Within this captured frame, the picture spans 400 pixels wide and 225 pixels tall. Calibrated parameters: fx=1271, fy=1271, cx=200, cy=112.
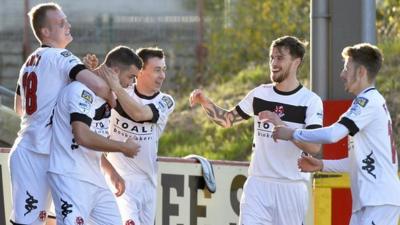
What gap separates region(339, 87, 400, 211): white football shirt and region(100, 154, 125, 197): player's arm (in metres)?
1.87

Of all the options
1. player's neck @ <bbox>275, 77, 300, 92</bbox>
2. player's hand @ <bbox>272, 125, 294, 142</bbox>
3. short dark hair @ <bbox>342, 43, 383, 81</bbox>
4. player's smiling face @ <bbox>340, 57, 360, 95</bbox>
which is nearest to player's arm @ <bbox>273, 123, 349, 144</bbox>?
player's hand @ <bbox>272, 125, 294, 142</bbox>

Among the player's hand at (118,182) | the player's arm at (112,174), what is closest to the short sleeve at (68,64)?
the player's arm at (112,174)

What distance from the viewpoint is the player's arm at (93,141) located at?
867 centimetres

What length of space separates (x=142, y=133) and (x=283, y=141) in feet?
3.80

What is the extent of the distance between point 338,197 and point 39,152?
2853mm

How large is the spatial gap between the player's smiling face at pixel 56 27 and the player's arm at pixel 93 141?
2.19ft

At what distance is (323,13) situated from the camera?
1070 centimetres

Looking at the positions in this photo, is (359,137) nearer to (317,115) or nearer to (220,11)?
(317,115)

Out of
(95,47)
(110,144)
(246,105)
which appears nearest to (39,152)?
(110,144)

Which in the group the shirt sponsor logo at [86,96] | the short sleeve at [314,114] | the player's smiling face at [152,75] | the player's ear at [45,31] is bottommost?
the short sleeve at [314,114]

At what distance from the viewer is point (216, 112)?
10422 millimetres

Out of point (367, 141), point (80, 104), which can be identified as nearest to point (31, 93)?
point (80, 104)

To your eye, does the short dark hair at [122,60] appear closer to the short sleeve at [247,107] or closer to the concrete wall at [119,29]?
the short sleeve at [247,107]

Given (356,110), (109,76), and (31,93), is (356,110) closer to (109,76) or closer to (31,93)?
(109,76)
